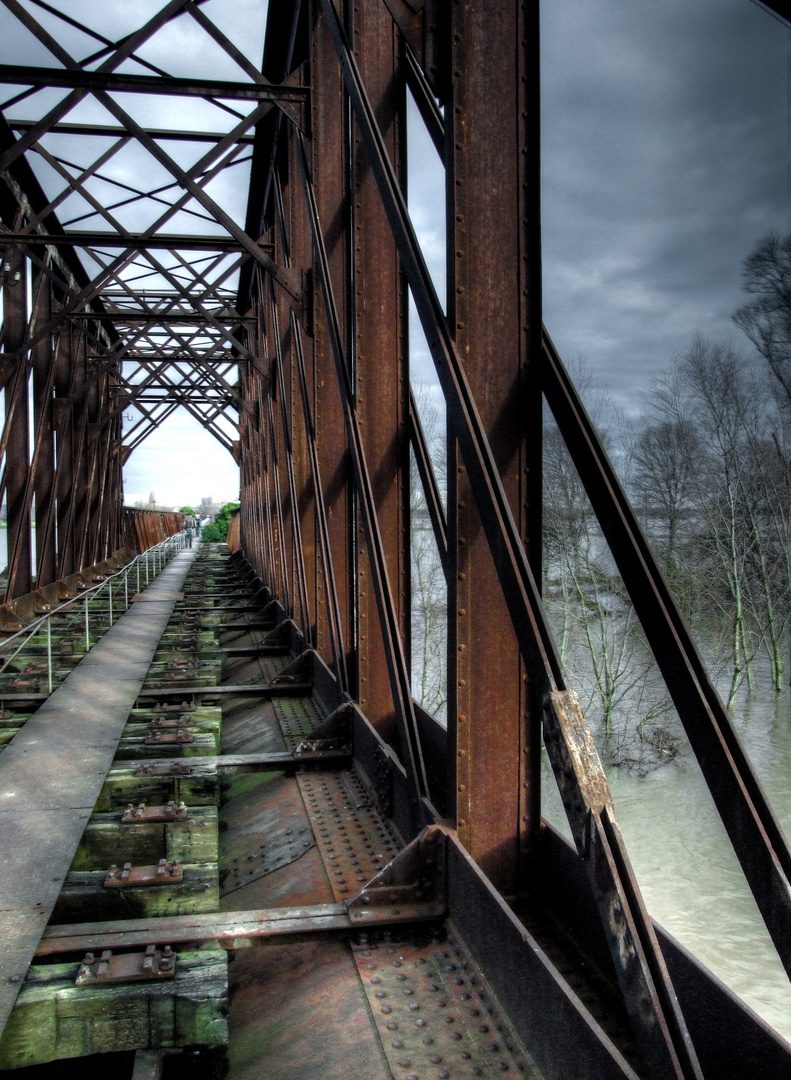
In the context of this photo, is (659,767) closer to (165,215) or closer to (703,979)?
(165,215)

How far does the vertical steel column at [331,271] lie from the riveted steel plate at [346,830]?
159 cm

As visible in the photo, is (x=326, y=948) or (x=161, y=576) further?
(x=161, y=576)

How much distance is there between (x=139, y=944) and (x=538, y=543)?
2316 millimetres

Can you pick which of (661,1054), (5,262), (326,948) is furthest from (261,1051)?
(5,262)

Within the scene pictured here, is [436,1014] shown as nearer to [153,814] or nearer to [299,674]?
[153,814]

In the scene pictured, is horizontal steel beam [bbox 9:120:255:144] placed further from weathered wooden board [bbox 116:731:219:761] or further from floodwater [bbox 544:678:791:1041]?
floodwater [bbox 544:678:791:1041]

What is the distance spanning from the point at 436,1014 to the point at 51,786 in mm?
3106

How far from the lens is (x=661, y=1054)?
2133mm

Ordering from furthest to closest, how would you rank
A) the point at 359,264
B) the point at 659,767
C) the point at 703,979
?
the point at 659,767 → the point at 359,264 → the point at 703,979

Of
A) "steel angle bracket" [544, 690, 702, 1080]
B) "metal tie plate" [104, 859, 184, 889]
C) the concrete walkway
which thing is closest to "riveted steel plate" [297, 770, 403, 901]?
"metal tie plate" [104, 859, 184, 889]

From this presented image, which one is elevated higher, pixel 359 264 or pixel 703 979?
pixel 359 264

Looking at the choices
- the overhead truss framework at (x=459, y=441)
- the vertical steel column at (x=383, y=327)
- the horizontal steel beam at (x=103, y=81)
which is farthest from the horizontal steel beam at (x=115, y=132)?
the vertical steel column at (x=383, y=327)

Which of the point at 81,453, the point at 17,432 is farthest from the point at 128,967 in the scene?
the point at 81,453

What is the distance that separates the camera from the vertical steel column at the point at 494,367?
11.3ft
